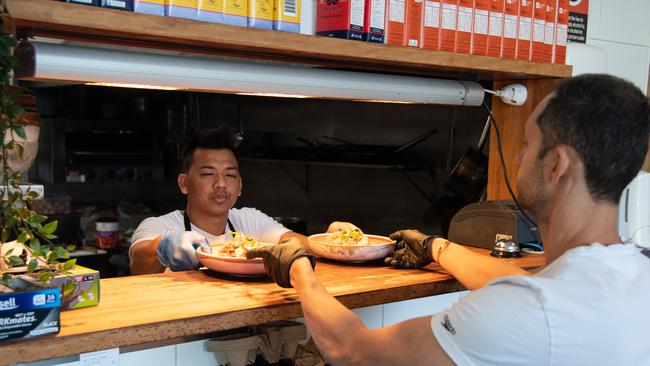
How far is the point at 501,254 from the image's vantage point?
8.69 feet

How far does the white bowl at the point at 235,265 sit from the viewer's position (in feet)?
6.91

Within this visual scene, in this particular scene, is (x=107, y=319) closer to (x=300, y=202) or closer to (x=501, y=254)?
(x=501, y=254)

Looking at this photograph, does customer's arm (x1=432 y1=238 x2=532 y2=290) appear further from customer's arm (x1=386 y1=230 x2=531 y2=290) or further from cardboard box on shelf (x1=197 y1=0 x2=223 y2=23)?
cardboard box on shelf (x1=197 y1=0 x2=223 y2=23)

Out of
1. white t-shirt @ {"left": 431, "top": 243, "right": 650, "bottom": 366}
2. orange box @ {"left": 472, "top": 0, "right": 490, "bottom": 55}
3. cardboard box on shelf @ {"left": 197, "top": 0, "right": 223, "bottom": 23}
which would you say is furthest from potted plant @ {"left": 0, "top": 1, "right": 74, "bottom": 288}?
orange box @ {"left": 472, "top": 0, "right": 490, "bottom": 55}

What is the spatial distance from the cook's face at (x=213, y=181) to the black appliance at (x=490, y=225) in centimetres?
100

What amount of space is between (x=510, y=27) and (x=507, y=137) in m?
0.61

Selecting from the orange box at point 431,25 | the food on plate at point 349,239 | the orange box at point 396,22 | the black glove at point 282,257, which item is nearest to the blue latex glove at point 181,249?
the black glove at point 282,257

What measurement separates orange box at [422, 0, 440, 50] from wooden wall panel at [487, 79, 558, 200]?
0.72m

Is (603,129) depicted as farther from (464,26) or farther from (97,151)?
(97,151)

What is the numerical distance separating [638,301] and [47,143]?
5.75 meters

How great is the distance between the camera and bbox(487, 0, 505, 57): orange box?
2662 millimetres

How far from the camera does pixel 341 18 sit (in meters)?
2.24

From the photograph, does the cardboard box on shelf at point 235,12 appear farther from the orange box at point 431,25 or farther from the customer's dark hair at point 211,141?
the customer's dark hair at point 211,141

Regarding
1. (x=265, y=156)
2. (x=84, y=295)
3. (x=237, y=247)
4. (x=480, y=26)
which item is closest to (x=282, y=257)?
(x=237, y=247)
